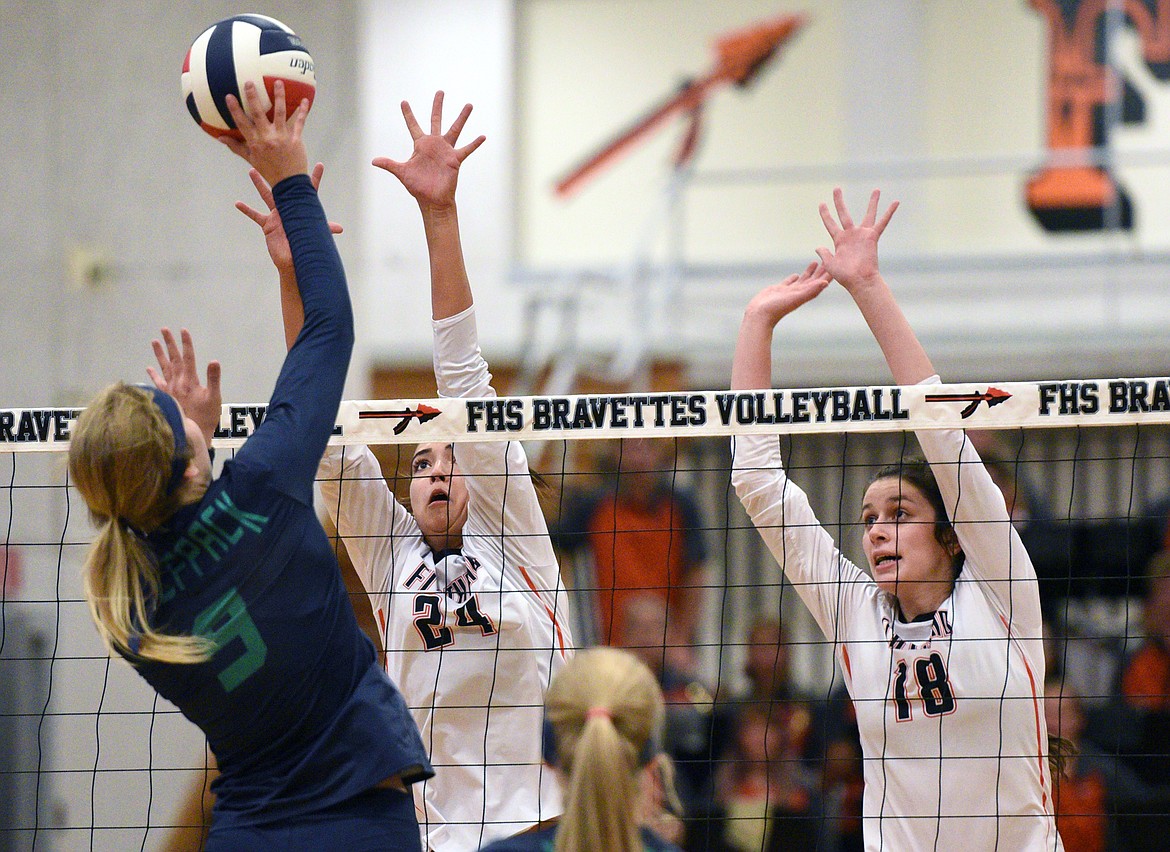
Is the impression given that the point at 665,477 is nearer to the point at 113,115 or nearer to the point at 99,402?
the point at 113,115

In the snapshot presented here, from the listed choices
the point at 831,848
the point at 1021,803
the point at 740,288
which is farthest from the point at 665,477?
the point at 1021,803

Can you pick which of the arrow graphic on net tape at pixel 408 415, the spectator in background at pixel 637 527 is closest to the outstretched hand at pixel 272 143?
the arrow graphic on net tape at pixel 408 415

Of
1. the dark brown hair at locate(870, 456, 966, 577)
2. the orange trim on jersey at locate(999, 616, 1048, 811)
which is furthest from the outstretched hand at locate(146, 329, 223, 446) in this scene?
the orange trim on jersey at locate(999, 616, 1048, 811)

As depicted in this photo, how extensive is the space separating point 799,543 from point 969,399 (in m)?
0.55

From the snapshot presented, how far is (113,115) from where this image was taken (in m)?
10.6

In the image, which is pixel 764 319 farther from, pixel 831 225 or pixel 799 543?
pixel 799 543

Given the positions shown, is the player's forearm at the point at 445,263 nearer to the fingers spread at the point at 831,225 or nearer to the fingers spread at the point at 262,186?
the fingers spread at the point at 262,186

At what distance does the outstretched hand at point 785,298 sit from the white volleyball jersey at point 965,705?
465 mm

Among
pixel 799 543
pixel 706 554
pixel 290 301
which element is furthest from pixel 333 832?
pixel 706 554

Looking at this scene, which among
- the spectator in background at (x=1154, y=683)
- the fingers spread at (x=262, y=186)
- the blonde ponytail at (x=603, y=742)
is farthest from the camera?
the spectator in background at (x=1154, y=683)

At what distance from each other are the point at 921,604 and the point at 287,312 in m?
1.65

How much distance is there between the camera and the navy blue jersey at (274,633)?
255 cm

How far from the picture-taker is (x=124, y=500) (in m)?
2.52

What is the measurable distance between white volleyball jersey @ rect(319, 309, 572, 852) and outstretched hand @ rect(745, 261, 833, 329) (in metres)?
0.71
